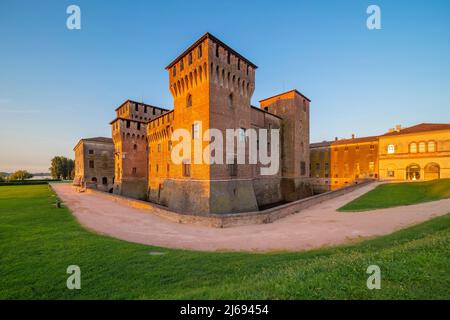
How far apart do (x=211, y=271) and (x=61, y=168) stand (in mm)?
86161

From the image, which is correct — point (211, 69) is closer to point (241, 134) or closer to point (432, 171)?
point (241, 134)

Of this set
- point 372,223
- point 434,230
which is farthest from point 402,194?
point 434,230

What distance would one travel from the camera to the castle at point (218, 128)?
16281 mm

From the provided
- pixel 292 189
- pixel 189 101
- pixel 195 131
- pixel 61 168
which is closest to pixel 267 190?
pixel 292 189

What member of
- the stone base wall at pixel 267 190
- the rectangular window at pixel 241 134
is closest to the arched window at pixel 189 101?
the rectangular window at pixel 241 134

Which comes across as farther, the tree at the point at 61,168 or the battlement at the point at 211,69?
the tree at the point at 61,168

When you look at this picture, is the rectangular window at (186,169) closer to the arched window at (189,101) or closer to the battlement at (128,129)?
the arched window at (189,101)

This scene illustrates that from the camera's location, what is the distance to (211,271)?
17.7 feet

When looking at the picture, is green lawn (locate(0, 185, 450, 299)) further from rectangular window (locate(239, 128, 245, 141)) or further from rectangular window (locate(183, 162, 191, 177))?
rectangular window (locate(239, 128, 245, 141))

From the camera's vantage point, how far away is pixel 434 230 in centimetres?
746

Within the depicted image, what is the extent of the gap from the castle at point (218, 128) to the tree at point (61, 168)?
5501 cm

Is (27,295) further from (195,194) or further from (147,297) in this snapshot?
(195,194)

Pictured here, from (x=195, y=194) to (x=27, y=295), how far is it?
490 inches

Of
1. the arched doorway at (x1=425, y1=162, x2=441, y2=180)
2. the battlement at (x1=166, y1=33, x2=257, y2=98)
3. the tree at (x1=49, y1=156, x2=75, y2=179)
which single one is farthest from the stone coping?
the tree at (x1=49, y1=156, x2=75, y2=179)
